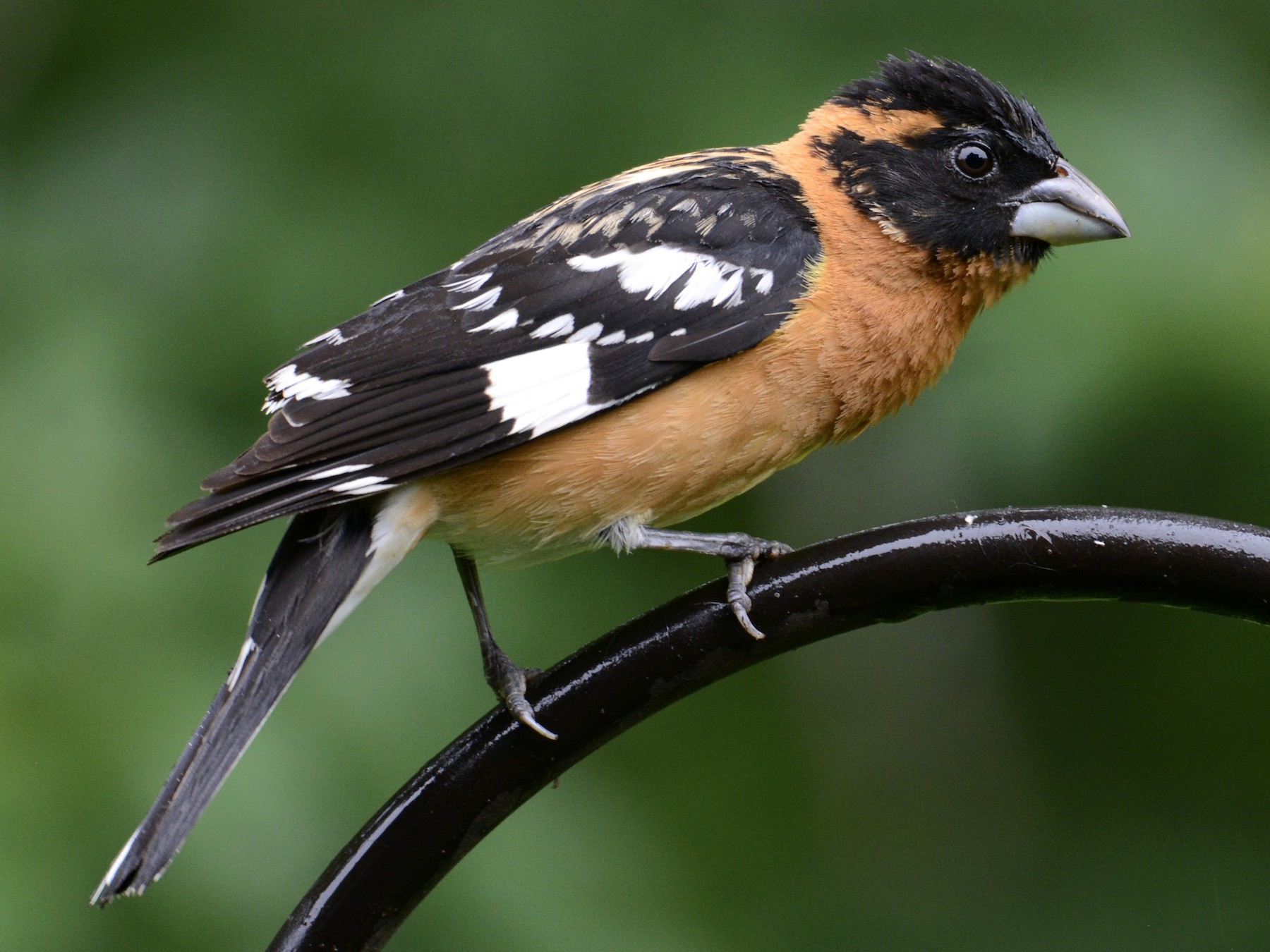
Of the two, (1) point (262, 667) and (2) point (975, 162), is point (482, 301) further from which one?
(2) point (975, 162)

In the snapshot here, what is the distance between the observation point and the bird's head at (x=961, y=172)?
8.18 feet

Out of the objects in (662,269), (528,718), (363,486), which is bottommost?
(528,718)

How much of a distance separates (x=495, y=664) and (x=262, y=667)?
445 mm

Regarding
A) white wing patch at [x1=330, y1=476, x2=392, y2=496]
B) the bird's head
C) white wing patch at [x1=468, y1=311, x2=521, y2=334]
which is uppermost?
the bird's head

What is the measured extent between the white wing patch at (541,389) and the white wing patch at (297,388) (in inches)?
8.7

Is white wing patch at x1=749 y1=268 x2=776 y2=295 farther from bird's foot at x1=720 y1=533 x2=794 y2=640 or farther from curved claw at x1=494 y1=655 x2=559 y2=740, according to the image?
curved claw at x1=494 y1=655 x2=559 y2=740

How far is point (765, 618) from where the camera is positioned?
1773mm

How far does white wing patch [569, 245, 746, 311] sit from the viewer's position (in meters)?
2.32

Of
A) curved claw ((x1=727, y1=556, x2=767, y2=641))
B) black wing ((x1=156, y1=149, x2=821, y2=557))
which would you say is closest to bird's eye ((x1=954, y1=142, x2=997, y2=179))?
black wing ((x1=156, y1=149, x2=821, y2=557))

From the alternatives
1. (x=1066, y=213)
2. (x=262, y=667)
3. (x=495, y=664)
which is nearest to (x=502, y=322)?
(x=495, y=664)

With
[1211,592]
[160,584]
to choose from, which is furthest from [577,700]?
[160,584]

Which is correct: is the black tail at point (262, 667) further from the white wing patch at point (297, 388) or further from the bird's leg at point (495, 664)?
the bird's leg at point (495, 664)

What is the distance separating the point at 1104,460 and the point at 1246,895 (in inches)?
42.4

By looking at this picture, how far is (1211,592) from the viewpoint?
1.65 metres
